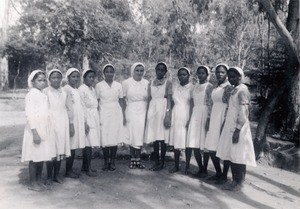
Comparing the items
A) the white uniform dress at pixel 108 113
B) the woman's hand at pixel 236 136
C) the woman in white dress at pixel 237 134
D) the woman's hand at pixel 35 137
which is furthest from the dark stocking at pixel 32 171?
the woman's hand at pixel 236 136

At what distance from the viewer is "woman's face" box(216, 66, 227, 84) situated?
5.60 metres

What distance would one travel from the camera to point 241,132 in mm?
5328

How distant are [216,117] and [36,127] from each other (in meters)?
2.81

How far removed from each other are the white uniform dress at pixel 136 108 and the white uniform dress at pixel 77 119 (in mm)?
976

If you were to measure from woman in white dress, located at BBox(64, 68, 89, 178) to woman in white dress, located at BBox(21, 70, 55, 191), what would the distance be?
448 millimetres

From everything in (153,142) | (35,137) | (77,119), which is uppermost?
(77,119)

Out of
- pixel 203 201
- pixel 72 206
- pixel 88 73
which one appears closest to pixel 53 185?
pixel 72 206

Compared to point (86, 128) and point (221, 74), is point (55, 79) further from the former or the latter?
point (221, 74)

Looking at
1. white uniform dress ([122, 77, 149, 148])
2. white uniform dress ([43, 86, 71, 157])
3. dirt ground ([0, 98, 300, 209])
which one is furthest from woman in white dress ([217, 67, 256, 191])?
white uniform dress ([43, 86, 71, 157])

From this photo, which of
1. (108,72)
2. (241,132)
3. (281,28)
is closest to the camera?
(241,132)

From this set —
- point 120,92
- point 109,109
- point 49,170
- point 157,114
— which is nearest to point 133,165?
point 157,114

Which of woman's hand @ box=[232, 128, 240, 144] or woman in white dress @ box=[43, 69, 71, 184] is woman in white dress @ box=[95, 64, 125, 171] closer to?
woman in white dress @ box=[43, 69, 71, 184]

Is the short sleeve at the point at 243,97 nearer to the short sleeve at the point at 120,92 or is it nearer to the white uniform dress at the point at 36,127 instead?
the short sleeve at the point at 120,92

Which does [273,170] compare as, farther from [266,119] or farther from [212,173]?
[212,173]
